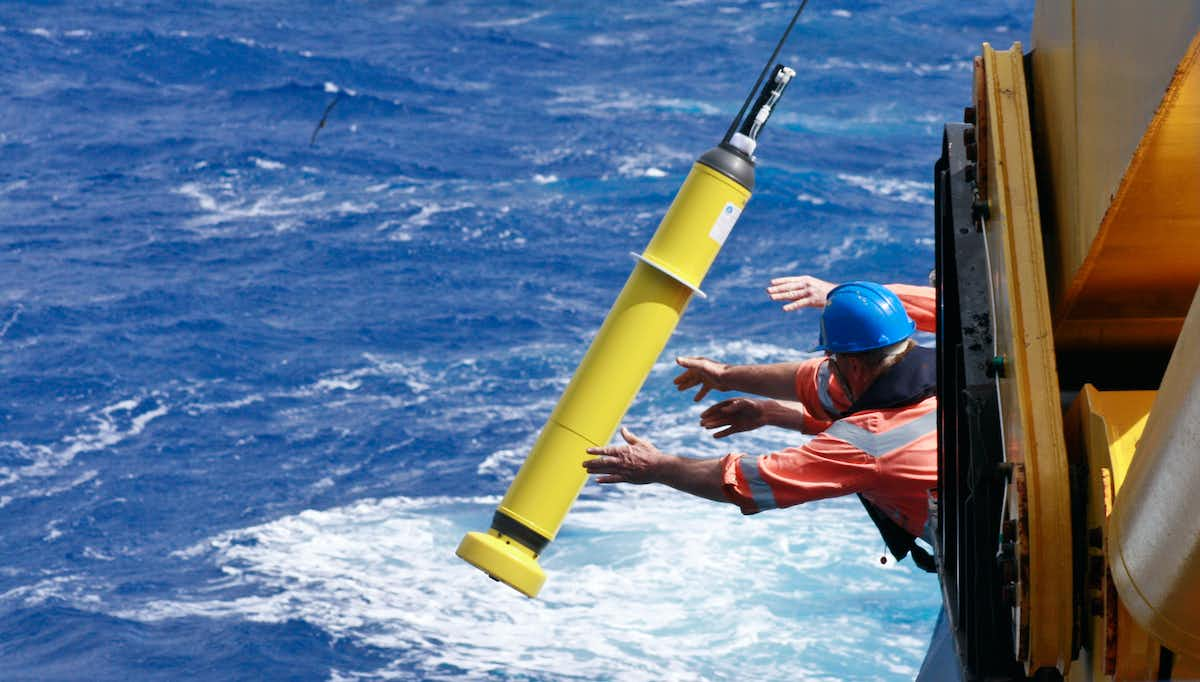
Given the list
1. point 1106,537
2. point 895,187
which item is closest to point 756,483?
point 1106,537

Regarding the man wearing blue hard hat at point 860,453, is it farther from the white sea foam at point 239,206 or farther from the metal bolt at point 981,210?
the white sea foam at point 239,206

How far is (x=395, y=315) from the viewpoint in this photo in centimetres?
1571

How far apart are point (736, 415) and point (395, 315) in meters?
10.5

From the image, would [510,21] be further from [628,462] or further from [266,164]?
[628,462]

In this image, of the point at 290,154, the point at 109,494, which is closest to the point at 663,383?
the point at 109,494

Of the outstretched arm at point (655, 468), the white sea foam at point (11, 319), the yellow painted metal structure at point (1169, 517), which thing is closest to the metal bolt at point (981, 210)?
the outstretched arm at point (655, 468)

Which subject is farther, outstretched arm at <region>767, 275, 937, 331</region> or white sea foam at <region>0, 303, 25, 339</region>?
white sea foam at <region>0, 303, 25, 339</region>

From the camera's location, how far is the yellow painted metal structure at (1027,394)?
3172mm

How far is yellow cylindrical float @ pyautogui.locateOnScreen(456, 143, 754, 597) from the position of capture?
15.8ft

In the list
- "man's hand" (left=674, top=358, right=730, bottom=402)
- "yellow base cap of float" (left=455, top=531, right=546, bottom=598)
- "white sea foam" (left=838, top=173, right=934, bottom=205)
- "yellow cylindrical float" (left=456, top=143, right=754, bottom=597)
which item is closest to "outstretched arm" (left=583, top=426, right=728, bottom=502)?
"yellow cylindrical float" (left=456, top=143, right=754, bottom=597)

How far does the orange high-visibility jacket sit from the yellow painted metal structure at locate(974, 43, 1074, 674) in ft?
3.13

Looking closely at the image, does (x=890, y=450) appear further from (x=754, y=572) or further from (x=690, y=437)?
(x=690, y=437)

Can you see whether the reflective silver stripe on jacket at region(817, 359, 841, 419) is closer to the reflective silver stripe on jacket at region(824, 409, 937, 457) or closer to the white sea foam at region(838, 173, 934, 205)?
the reflective silver stripe on jacket at region(824, 409, 937, 457)

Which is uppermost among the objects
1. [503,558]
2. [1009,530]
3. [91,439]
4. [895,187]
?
[895,187]
